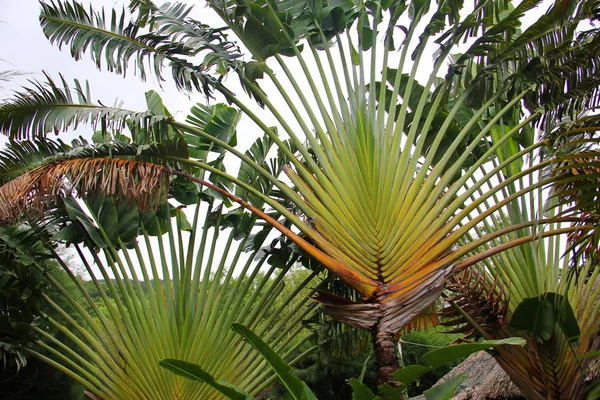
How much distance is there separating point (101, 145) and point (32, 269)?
175 centimetres

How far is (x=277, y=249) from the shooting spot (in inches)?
210

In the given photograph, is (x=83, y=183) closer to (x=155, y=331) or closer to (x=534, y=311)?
(x=155, y=331)

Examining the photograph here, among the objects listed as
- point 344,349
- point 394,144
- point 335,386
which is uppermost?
point 394,144

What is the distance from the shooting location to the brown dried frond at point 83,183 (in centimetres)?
371

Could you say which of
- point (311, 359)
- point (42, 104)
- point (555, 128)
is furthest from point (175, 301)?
point (311, 359)

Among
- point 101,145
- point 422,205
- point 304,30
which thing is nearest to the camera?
point 422,205

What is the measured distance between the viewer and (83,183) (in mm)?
3998

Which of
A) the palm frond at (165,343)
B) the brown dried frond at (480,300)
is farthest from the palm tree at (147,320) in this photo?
the brown dried frond at (480,300)

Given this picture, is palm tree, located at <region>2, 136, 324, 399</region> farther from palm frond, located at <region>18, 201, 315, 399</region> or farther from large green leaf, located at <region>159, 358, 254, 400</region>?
large green leaf, located at <region>159, 358, 254, 400</region>

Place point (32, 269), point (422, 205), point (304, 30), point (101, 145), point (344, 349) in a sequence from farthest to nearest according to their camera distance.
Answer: point (344, 349), point (32, 269), point (304, 30), point (101, 145), point (422, 205)

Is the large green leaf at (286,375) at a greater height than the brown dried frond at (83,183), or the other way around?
the brown dried frond at (83,183)

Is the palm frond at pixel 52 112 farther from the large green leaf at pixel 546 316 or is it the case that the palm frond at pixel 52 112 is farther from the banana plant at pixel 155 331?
the large green leaf at pixel 546 316

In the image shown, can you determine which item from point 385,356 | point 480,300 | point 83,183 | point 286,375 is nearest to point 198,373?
point 286,375

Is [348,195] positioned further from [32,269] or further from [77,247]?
[32,269]
